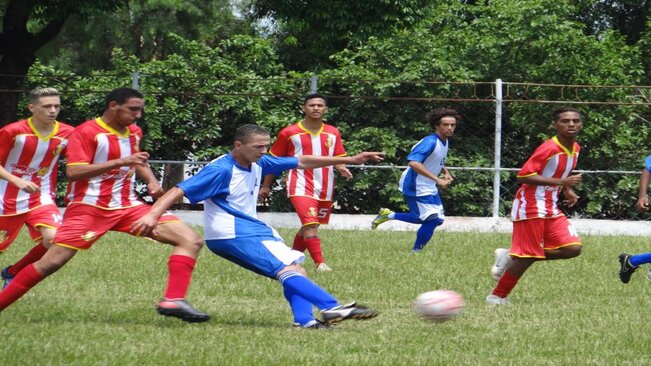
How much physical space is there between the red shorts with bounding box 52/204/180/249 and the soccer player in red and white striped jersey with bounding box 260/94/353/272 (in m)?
4.13

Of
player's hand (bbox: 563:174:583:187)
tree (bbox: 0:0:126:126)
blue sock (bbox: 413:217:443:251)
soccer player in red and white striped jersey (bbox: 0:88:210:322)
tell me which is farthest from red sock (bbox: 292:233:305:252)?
tree (bbox: 0:0:126:126)

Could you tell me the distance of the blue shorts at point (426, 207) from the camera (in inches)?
571

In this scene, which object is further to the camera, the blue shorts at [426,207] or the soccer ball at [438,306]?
the blue shorts at [426,207]

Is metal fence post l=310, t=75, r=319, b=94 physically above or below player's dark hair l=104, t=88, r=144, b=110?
above

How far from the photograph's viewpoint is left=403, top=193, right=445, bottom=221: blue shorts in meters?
14.5

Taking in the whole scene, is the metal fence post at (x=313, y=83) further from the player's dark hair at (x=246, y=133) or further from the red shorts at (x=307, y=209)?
the player's dark hair at (x=246, y=133)

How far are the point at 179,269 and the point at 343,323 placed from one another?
4.02 ft

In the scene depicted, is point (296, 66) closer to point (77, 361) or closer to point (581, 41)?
point (581, 41)

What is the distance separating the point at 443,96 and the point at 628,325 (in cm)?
1110

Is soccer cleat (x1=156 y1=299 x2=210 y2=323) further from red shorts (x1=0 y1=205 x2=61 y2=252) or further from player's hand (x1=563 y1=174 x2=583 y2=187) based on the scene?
player's hand (x1=563 y1=174 x2=583 y2=187)

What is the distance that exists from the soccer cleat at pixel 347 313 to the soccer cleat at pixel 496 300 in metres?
2.32

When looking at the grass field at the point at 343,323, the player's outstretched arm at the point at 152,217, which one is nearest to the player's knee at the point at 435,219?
the grass field at the point at 343,323

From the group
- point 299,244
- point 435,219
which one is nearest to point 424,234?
point 435,219

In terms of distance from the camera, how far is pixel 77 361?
6555 mm
